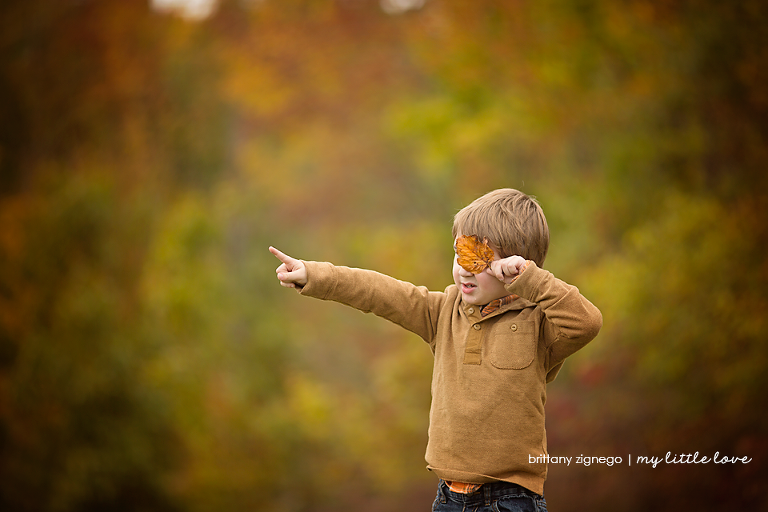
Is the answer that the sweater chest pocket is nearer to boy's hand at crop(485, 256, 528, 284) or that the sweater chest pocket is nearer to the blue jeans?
boy's hand at crop(485, 256, 528, 284)

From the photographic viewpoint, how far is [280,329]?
26.3 feet

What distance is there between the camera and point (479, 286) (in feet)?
6.81

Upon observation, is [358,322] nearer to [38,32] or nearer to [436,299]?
[38,32]

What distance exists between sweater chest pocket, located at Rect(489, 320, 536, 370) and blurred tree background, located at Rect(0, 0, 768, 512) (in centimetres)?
398

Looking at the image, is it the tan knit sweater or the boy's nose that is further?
the boy's nose

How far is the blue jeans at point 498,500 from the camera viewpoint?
2008 millimetres

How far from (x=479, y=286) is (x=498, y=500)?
622 mm

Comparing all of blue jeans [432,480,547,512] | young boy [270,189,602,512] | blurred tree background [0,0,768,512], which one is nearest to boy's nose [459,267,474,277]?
young boy [270,189,602,512]

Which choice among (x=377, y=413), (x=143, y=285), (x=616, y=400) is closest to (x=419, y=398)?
(x=377, y=413)

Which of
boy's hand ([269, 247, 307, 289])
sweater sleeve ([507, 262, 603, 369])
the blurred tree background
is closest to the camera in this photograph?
sweater sleeve ([507, 262, 603, 369])

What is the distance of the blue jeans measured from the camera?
201cm

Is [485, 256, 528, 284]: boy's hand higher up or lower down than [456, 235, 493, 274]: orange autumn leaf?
lower down

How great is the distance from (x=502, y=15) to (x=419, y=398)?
13.0 feet

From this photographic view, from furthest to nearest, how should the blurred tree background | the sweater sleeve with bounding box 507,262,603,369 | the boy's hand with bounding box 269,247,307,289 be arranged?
the blurred tree background < the boy's hand with bounding box 269,247,307,289 < the sweater sleeve with bounding box 507,262,603,369
